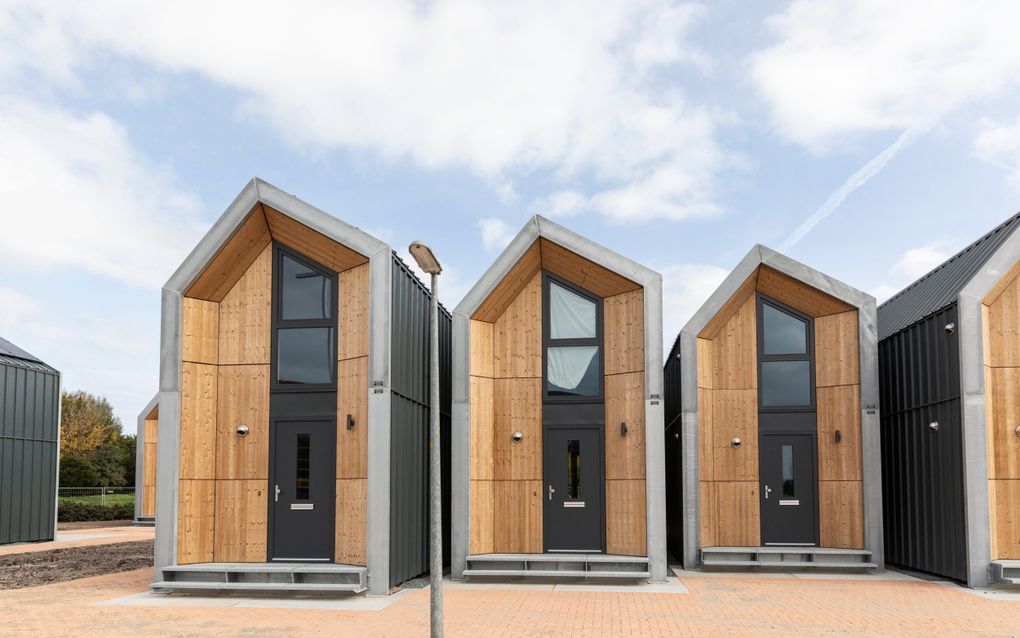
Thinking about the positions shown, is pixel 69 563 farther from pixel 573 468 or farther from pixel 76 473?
pixel 76 473

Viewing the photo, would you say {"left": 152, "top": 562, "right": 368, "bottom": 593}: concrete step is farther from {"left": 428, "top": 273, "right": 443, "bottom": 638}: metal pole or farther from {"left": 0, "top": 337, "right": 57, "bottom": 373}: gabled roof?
{"left": 0, "top": 337, "right": 57, "bottom": 373}: gabled roof

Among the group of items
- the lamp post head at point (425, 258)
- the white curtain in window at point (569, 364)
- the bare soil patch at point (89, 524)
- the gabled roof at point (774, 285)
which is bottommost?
the bare soil patch at point (89, 524)

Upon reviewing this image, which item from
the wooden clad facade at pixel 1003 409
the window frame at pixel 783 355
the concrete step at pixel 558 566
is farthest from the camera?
the window frame at pixel 783 355

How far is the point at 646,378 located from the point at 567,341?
66.3 inches

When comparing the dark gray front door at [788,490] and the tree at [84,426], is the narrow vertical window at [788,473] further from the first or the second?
the tree at [84,426]

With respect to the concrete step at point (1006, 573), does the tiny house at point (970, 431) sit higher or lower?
higher

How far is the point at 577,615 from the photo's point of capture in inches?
452

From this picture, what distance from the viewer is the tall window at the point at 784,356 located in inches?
659

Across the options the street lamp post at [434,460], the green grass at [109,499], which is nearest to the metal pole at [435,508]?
the street lamp post at [434,460]

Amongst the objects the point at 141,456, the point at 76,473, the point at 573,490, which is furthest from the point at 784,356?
the point at 76,473

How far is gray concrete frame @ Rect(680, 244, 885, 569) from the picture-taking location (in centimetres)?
1587

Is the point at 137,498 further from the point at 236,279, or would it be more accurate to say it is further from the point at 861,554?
the point at 861,554

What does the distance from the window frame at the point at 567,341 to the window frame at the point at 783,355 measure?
334cm

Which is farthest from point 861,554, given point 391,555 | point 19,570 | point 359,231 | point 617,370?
point 19,570
